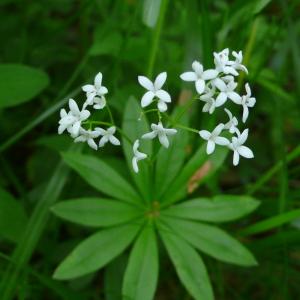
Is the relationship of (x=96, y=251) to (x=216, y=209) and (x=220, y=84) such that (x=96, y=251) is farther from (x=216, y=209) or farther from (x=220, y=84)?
(x=220, y=84)

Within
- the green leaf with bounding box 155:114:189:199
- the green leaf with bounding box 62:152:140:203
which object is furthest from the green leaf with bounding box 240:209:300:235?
the green leaf with bounding box 62:152:140:203

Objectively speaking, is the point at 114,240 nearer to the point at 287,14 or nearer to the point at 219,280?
the point at 219,280

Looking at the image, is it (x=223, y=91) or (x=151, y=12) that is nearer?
(x=223, y=91)

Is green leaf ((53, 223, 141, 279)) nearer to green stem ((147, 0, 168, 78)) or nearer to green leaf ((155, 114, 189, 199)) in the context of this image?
green leaf ((155, 114, 189, 199))

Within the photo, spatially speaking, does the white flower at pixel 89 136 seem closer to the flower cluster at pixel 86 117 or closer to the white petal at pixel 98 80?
the flower cluster at pixel 86 117

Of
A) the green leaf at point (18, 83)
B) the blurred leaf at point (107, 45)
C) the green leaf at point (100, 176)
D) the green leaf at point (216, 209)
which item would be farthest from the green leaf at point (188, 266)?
the blurred leaf at point (107, 45)

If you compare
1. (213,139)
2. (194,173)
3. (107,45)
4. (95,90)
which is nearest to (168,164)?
(194,173)

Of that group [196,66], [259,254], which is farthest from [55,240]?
[196,66]
